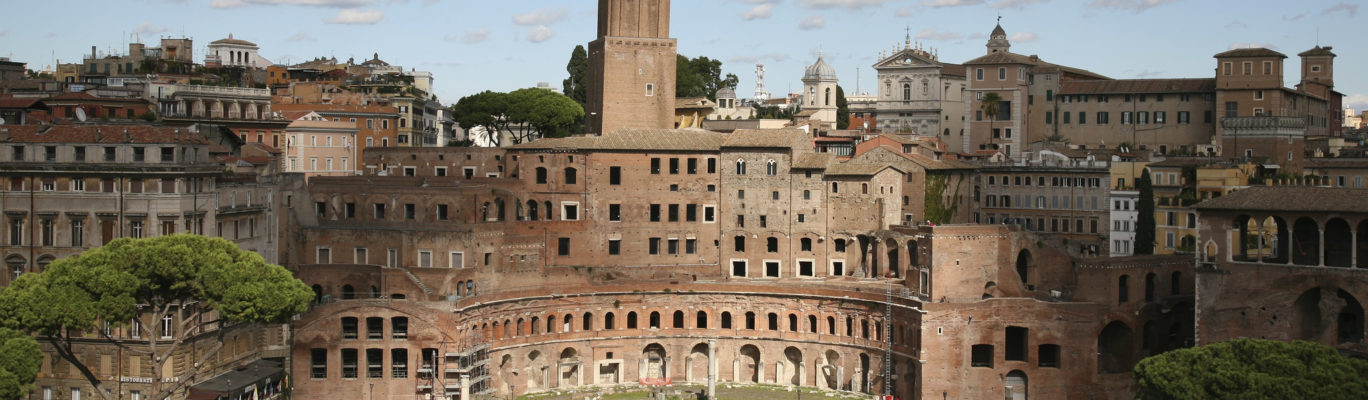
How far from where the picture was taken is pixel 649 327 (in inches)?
2589

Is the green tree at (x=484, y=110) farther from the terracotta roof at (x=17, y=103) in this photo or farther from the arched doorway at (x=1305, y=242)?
the arched doorway at (x=1305, y=242)

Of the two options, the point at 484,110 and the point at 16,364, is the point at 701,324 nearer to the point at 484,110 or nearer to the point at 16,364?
the point at 484,110

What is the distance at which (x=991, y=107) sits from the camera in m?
86.9

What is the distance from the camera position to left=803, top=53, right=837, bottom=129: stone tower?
96.8 meters

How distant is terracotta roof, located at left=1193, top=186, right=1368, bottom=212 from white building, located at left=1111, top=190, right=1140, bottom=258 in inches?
592

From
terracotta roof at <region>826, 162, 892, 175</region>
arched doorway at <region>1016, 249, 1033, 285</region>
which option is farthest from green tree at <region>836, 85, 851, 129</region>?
arched doorway at <region>1016, 249, 1033, 285</region>

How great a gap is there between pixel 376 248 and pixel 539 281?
7027mm

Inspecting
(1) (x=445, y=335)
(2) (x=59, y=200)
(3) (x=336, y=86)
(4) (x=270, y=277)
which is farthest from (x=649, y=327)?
(3) (x=336, y=86)

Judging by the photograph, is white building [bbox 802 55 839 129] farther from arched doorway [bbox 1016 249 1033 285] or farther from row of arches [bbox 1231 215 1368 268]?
row of arches [bbox 1231 215 1368 268]

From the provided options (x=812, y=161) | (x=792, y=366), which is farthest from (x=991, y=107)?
(x=792, y=366)

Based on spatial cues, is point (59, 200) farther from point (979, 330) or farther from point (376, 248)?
point (979, 330)

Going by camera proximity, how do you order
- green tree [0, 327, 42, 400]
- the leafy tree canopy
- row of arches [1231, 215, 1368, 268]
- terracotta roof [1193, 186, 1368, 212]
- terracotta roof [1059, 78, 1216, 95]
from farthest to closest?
the leafy tree canopy, terracotta roof [1059, 78, 1216, 95], row of arches [1231, 215, 1368, 268], terracotta roof [1193, 186, 1368, 212], green tree [0, 327, 42, 400]

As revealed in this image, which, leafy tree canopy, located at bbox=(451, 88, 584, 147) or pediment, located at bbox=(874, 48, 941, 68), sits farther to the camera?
pediment, located at bbox=(874, 48, 941, 68)

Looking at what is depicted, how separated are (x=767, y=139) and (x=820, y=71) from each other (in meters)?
30.1
